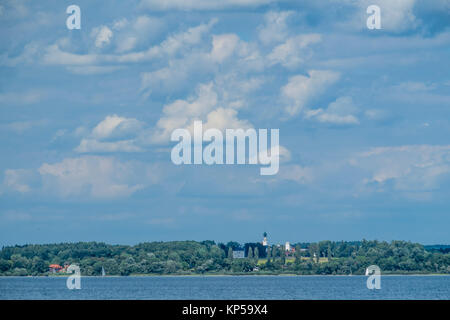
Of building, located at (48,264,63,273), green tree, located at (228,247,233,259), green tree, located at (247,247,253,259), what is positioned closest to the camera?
building, located at (48,264,63,273)

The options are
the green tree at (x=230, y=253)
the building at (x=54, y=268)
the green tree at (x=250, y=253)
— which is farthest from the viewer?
the green tree at (x=250, y=253)

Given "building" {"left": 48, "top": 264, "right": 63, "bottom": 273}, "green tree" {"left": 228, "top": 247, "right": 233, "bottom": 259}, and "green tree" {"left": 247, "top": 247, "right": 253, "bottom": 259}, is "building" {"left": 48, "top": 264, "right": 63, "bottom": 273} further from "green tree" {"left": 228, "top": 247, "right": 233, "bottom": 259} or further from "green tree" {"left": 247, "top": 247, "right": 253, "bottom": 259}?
"green tree" {"left": 247, "top": 247, "right": 253, "bottom": 259}

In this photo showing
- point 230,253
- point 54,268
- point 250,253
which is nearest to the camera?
point 54,268

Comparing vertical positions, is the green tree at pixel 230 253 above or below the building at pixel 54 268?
above

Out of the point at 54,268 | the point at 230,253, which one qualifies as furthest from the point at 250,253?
the point at 54,268

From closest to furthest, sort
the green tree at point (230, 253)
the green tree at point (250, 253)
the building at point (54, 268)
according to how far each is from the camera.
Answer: the building at point (54, 268) → the green tree at point (230, 253) → the green tree at point (250, 253)

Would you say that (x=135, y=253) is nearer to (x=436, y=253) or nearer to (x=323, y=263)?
(x=323, y=263)

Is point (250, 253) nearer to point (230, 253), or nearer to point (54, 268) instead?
point (230, 253)

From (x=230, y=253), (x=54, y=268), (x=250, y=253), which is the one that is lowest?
(x=54, y=268)

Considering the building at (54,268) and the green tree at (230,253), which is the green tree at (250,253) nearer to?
the green tree at (230,253)
